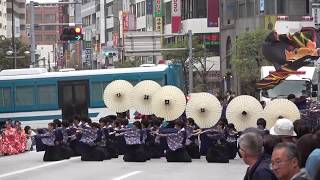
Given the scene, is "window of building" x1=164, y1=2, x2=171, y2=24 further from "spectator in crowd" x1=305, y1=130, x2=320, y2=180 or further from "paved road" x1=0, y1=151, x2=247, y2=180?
"spectator in crowd" x1=305, y1=130, x2=320, y2=180

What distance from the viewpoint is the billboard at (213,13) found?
74812 mm

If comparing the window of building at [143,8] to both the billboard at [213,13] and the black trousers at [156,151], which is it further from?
the black trousers at [156,151]

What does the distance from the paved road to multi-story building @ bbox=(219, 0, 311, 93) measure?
38051 millimetres

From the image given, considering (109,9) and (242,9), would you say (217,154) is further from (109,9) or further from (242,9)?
(109,9)

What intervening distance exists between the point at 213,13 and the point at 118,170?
184 ft

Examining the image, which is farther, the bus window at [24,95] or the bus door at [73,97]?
the bus window at [24,95]

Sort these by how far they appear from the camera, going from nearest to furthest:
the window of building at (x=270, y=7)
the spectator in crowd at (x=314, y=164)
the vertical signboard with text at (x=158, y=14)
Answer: the spectator in crowd at (x=314, y=164), the window of building at (x=270, y=7), the vertical signboard with text at (x=158, y=14)

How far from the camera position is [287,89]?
3338 cm

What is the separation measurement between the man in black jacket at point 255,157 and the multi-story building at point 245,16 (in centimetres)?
5239

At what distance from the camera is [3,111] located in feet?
112

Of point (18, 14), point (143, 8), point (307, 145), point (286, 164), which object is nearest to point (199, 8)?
point (143, 8)

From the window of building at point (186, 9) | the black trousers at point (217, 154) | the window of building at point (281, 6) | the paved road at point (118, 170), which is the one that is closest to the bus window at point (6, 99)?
the paved road at point (118, 170)

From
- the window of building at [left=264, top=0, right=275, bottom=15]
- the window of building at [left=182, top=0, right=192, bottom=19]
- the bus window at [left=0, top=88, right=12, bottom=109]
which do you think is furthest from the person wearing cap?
the window of building at [left=182, top=0, right=192, bottom=19]

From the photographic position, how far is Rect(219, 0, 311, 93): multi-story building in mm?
62875
